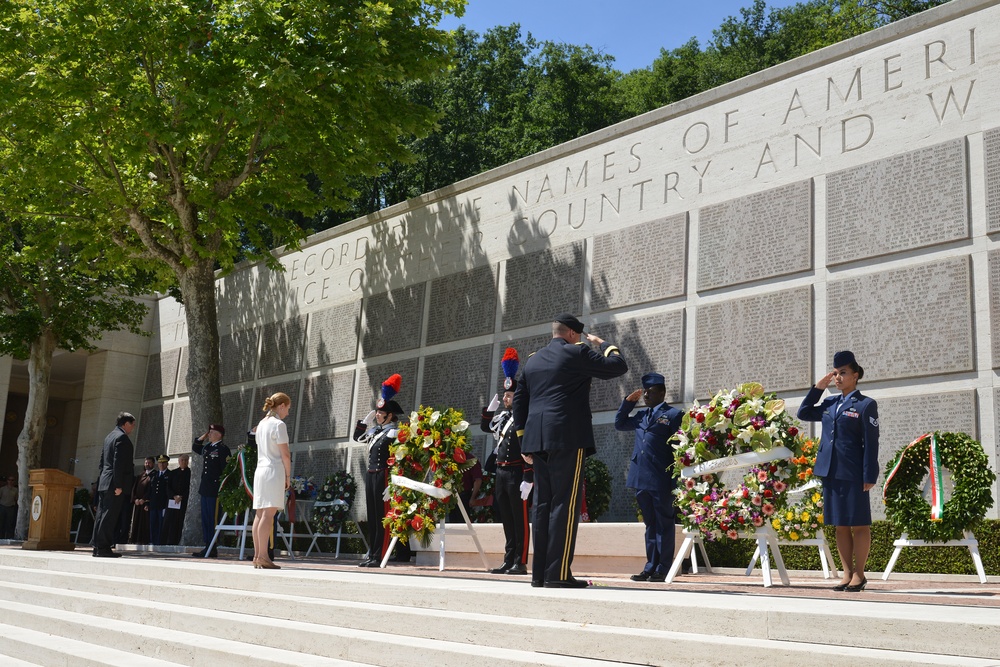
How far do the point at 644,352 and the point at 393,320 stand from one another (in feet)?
17.0

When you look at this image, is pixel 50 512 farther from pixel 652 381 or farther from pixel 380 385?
pixel 652 381

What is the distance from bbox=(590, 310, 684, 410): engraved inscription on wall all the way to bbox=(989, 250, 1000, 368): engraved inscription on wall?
3473 mm

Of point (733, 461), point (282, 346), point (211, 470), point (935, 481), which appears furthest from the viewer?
point (282, 346)

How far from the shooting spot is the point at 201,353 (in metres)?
15.7

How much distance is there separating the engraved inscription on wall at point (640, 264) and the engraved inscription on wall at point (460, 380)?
2120 millimetres

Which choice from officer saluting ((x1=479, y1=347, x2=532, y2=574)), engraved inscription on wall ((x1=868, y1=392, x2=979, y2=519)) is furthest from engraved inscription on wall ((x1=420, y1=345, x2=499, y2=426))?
engraved inscription on wall ((x1=868, y1=392, x2=979, y2=519))

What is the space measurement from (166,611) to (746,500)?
4.24 metres

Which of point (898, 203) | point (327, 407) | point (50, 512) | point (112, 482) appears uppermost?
point (898, 203)

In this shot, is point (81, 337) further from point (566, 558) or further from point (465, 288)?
point (566, 558)

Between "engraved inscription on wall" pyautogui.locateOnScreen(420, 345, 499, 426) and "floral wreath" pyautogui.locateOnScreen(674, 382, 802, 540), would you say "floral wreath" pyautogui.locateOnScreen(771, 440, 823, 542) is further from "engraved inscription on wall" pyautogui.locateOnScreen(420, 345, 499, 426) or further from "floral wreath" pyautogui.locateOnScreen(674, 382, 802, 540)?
"engraved inscription on wall" pyautogui.locateOnScreen(420, 345, 499, 426)

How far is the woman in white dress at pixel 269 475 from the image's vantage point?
29.2 feet

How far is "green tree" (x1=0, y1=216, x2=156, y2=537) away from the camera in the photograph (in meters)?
19.4

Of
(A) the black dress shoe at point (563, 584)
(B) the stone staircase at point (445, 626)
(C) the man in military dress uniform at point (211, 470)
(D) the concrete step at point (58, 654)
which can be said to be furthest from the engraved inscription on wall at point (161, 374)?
(A) the black dress shoe at point (563, 584)

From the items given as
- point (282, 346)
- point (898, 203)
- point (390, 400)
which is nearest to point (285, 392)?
point (282, 346)
